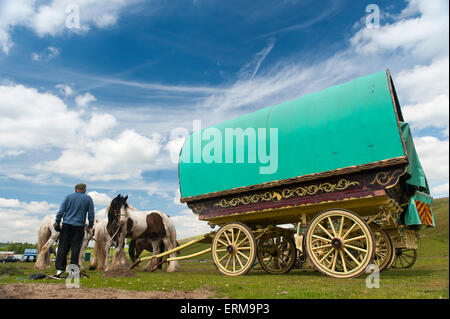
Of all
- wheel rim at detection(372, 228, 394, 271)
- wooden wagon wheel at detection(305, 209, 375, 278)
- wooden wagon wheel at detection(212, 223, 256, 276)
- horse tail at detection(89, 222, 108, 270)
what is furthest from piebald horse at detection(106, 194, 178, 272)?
wheel rim at detection(372, 228, 394, 271)

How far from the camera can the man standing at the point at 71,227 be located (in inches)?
273

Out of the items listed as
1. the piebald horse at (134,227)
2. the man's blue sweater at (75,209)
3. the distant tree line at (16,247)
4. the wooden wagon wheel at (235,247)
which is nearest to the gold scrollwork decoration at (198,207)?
the wooden wagon wheel at (235,247)

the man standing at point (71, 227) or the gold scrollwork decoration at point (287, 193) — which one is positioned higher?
the gold scrollwork decoration at point (287, 193)

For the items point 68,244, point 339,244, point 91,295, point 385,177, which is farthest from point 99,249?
point 385,177

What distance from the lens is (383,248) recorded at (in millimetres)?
9789

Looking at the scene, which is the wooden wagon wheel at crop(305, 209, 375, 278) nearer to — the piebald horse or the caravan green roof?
the caravan green roof

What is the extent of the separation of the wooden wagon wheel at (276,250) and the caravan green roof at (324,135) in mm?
2647

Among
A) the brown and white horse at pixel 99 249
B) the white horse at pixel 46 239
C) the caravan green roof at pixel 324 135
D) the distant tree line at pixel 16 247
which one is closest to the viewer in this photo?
the caravan green roof at pixel 324 135

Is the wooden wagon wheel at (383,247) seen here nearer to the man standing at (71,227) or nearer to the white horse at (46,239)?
the man standing at (71,227)

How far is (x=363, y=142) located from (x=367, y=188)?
2.99 ft

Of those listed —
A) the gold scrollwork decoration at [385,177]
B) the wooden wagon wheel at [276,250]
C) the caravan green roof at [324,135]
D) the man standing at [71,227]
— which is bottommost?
the wooden wagon wheel at [276,250]

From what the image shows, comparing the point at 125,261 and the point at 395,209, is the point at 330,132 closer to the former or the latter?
the point at 395,209
